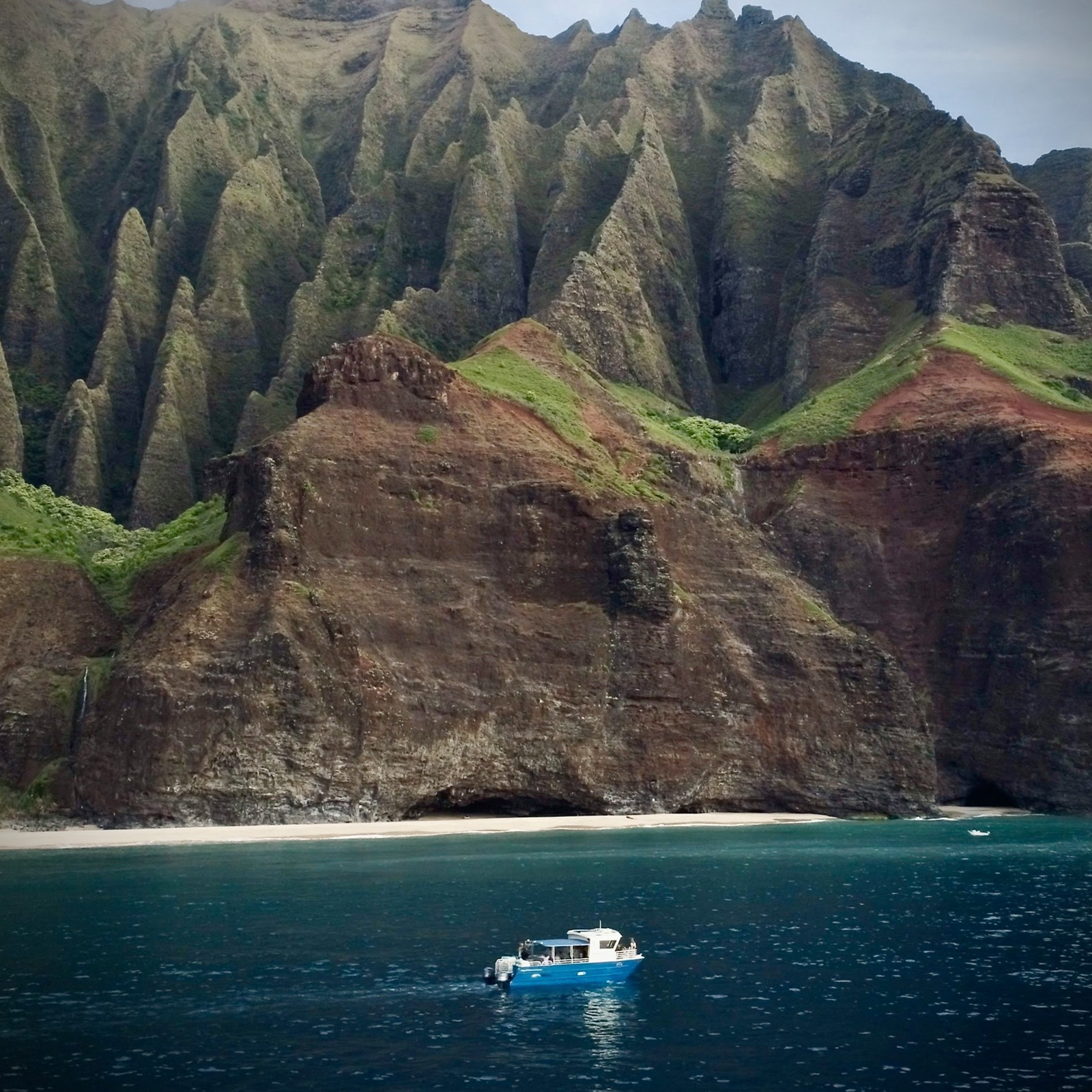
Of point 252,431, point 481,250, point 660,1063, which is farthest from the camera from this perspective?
point 481,250

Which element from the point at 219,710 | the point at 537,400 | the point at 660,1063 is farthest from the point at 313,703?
the point at 660,1063

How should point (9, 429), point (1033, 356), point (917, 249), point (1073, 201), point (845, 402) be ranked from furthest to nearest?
point (1073, 201), point (917, 249), point (9, 429), point (1033, 356), point (845, 402)

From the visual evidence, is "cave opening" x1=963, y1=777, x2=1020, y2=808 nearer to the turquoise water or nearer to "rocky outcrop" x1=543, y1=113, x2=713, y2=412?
the turquoise water

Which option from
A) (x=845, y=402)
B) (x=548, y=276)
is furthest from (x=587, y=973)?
(x=548, y=276)

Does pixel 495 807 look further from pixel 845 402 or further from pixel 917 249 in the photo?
pixel 917 249

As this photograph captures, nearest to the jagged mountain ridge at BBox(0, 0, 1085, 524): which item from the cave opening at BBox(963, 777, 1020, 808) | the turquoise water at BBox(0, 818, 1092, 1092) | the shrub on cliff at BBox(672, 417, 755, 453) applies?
the shrub on cliff at BBox(672, 417, 755, 453)

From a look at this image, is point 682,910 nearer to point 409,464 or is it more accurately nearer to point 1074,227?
point 409,464
